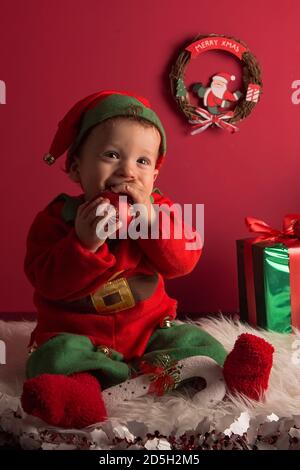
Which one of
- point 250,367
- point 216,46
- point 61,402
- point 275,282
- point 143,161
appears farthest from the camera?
point 216,46

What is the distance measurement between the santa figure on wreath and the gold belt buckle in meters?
0.76

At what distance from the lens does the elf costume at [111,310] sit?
0.96 meters

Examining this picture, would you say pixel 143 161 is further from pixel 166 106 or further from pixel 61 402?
pixel 166 106

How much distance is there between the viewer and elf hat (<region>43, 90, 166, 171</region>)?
1.06 meters

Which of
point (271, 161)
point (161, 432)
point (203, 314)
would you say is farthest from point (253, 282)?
point (161, 432)

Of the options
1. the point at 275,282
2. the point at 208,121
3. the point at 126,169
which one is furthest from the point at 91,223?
the point at 208,121

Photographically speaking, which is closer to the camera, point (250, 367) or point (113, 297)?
point (250, 367)

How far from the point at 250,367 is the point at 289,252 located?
59cm

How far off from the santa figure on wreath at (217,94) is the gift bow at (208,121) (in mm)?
15

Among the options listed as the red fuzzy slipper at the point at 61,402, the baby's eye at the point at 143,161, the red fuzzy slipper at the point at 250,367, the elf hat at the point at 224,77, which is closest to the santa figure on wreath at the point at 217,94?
the elf hat at the point at 224,77

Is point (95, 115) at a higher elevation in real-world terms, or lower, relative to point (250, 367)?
higher

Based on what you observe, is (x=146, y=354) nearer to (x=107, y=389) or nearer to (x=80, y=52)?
(x=107, y=389)

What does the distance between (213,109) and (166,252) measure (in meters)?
0.72

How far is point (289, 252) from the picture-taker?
147cm
